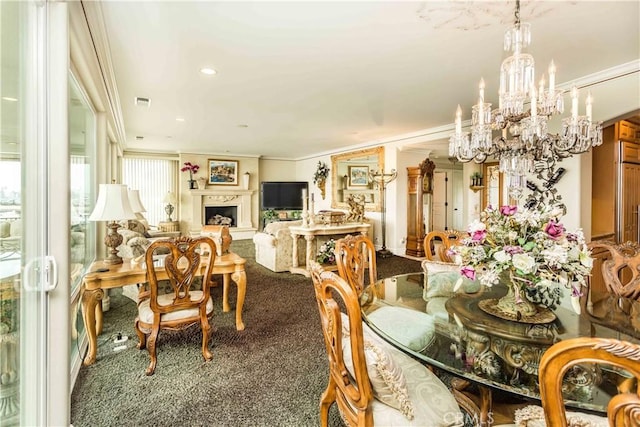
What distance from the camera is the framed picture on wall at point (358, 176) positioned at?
754 cm

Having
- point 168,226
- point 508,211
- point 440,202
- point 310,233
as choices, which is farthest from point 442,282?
point 168,226

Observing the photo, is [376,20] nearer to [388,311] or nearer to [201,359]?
[388,311]

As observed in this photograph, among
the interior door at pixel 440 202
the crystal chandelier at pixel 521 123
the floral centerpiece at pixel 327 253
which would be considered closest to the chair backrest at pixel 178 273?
the crystal chandelier at pixel 521 123

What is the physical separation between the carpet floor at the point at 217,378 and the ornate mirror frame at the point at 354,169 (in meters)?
4.36

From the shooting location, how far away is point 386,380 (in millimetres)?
1188

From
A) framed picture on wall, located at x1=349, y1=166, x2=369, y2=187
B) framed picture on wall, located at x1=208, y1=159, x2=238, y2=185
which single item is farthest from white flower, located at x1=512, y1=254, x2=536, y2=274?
framed picture on wall, located at x1=208, y1=159, x2=238, y2=185

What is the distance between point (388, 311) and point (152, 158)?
8.42 m

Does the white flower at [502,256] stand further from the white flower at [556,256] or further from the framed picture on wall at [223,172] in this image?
the framed picture on wall at [223,172]

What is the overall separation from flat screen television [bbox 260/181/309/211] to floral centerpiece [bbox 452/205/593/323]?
26.4 feet

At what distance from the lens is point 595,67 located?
9.61 feet

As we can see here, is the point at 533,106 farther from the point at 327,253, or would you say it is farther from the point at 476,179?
the point at 476,179

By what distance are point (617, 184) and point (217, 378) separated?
5097mm

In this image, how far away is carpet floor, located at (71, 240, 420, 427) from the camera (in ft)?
6.11

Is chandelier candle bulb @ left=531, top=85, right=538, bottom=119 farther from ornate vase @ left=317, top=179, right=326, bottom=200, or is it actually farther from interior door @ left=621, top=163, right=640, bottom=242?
ornate vase @ left=317, top=179, right=326, bottom=200
